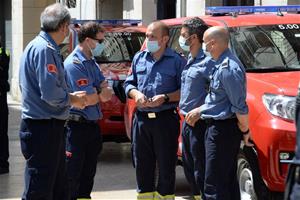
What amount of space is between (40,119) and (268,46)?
2.99 meters

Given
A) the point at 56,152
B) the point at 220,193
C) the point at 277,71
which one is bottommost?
the point at 220,193

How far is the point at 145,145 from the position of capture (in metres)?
6.83

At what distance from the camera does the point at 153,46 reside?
6789 millimetres

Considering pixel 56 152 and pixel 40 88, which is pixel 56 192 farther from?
pixel 40 88

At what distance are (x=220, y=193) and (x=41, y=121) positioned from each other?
1604mm

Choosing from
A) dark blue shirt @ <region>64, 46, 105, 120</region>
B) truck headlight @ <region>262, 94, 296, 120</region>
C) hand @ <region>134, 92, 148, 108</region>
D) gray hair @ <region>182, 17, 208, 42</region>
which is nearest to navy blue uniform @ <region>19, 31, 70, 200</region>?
dark blue shirt @ <region>64, 46, 105, 120</region>

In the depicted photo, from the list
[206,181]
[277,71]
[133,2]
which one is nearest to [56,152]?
[206,181]

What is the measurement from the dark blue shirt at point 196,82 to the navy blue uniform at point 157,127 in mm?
270

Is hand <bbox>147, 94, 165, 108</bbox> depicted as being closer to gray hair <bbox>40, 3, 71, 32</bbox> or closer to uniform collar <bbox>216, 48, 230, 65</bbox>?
uniform collar <bbox>216, 48, 230, 65</bbox>

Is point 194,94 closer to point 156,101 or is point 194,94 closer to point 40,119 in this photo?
point 156,101

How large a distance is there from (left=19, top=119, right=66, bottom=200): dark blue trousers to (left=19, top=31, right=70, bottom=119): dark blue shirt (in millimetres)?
78

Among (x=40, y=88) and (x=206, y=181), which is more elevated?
(x=40, y=88)

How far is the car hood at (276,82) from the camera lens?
648 centimetres

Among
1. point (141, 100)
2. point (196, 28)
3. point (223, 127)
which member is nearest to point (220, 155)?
point (223, 127)
